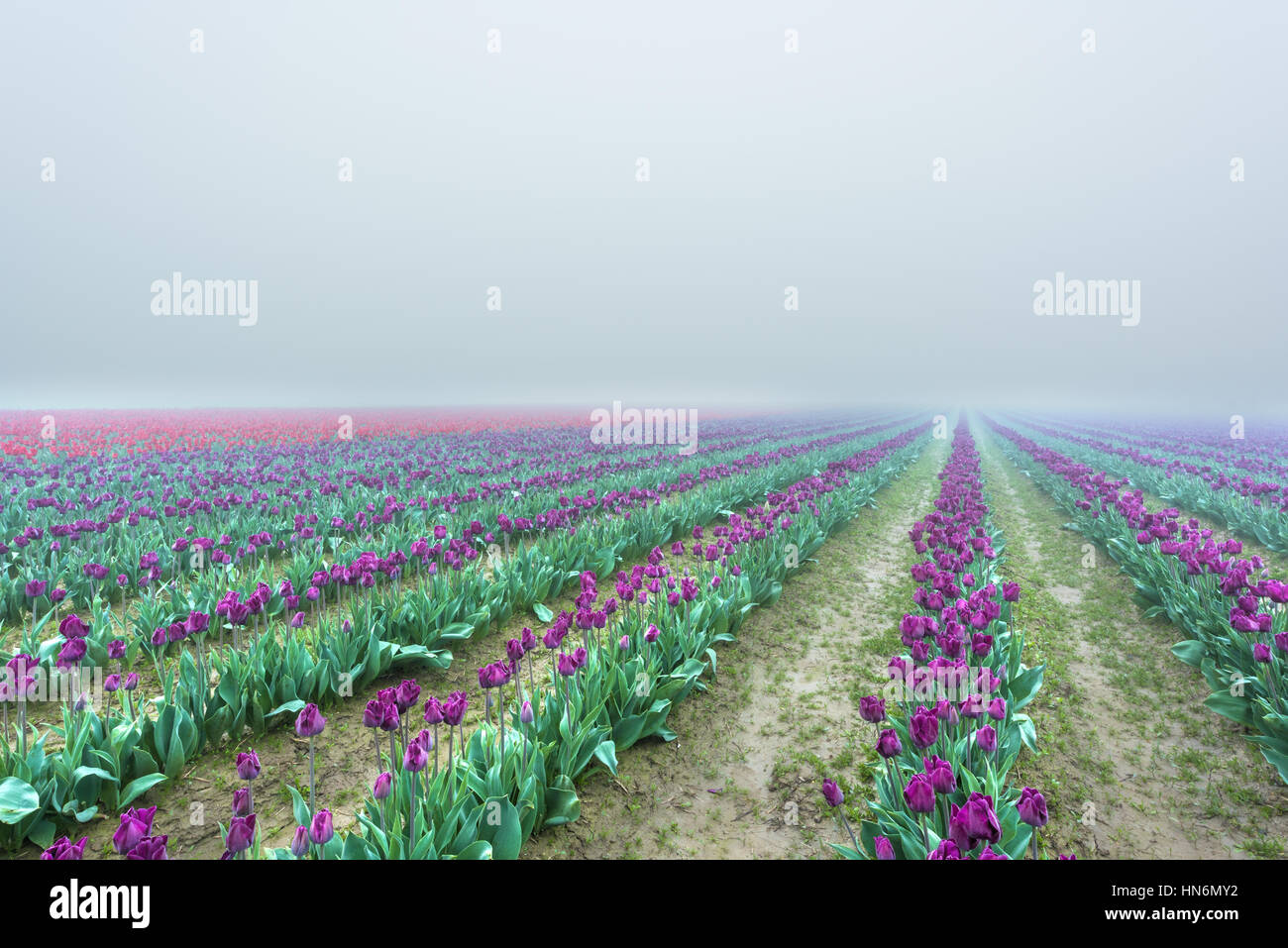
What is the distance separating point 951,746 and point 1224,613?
4112mm

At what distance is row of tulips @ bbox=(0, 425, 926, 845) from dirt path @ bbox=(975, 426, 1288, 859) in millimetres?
2494

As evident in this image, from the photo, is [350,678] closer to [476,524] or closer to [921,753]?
[476,524]

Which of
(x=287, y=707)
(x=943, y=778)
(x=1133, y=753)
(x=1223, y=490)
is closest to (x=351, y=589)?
(x=287, y=707)

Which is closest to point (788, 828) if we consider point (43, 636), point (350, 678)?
point (350, 678)

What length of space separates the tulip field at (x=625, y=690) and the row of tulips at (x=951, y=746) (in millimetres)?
20

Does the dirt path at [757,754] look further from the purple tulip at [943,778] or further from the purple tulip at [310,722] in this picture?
the purple tulip at [310,722]

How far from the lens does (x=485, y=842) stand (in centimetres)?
221

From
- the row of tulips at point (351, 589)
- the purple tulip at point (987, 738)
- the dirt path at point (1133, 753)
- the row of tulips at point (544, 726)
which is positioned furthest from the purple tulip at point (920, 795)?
the row of tulips at point (351, 589)

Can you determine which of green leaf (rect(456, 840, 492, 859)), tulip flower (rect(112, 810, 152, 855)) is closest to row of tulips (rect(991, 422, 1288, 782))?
green leaf (rect(456, 840, 492, 859))

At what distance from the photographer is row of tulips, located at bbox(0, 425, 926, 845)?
2639mm

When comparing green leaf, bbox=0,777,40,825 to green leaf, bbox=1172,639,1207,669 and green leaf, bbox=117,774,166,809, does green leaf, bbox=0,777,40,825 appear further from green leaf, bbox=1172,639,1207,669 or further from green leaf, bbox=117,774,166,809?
green leaf, bbox=1172,639,1207,669

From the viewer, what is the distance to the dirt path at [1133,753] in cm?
283

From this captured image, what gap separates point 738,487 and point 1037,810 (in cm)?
1028

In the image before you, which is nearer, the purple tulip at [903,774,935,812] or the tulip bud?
the purple tulip at [903,774,935,812]
